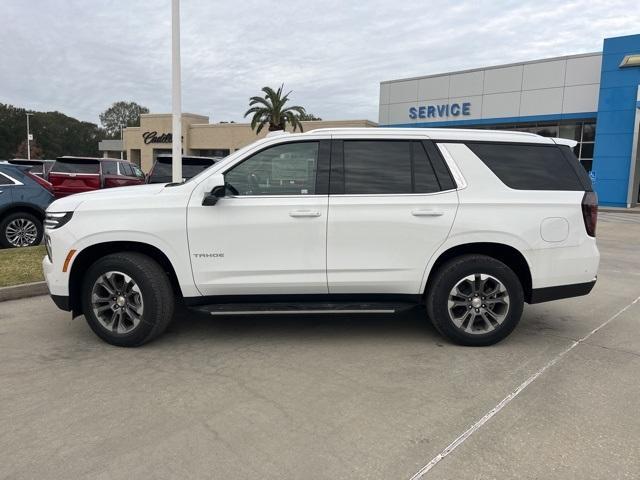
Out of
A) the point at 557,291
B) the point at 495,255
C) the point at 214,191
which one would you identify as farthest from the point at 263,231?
the point at 557,291

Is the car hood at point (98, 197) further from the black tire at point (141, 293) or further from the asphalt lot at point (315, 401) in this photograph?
the asphalt lot at point (315, 401)

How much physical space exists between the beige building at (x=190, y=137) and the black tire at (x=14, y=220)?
1432 inches

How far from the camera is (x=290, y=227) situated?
4.33 m

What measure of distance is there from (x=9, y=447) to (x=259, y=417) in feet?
4.78

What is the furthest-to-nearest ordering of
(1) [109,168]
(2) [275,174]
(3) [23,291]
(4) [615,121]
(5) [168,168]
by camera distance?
1. (4) [615,121]
2. (1) [109,168]
3. (5) [168,168]
4. (3) [23,291]
5. (2) [275,174]

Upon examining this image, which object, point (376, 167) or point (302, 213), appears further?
point (376, 167)

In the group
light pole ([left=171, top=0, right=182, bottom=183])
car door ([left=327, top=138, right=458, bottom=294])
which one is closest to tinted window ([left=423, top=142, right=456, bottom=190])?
car door ([left=327, top=138, right=458, bottom=294])

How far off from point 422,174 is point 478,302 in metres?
1.25

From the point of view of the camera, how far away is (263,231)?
14.2 ft

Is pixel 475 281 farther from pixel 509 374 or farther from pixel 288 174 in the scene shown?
pixel 288 174

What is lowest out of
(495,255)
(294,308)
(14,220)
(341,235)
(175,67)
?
(294,308)

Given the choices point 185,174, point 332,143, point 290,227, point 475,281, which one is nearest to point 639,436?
point 475,281

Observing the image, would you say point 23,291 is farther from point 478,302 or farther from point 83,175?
point 83,175

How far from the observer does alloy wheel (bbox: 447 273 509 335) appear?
4.46m
